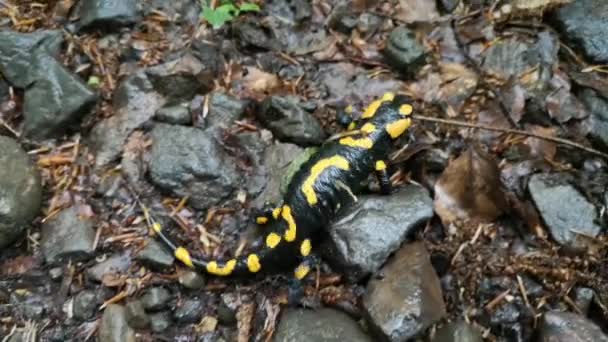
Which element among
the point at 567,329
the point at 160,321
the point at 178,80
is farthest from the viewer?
the point at 178,80

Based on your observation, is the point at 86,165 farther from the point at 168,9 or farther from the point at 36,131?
the point at 168,9

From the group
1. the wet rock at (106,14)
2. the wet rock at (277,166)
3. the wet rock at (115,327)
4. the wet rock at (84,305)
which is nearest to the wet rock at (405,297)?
the wet rock at (277,166)

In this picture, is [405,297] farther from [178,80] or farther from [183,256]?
[178,80]

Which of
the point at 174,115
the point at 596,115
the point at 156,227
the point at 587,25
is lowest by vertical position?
the point at 156,227

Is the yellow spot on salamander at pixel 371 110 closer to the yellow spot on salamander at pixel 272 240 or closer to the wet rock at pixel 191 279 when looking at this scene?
the yellow spot on salamander at pixel 272 240

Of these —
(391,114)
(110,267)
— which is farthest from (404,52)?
(110,267)

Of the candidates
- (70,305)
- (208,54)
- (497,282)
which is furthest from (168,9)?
(497,282)
